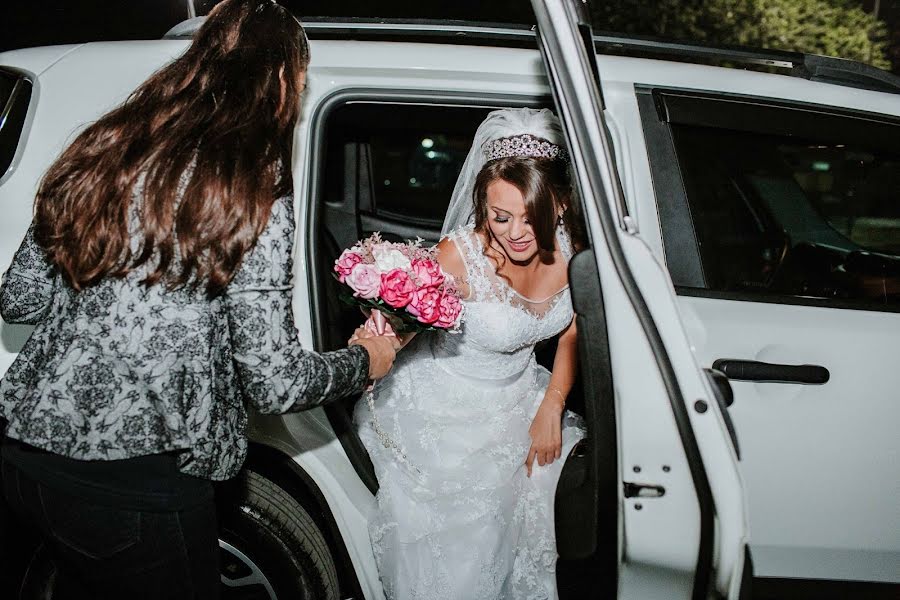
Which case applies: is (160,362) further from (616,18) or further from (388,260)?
(616,18)

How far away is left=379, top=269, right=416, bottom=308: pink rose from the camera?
176 cm

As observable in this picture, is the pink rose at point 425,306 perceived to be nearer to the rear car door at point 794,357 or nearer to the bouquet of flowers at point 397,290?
the bouquet of flowers at point 397,290

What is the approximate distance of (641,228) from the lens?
1.78 metres

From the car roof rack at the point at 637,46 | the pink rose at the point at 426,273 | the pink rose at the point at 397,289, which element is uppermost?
the car roof rack at the point at 637,46

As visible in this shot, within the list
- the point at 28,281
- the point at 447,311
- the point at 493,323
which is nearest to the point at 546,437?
the point at 493,323

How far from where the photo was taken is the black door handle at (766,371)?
1727 mm

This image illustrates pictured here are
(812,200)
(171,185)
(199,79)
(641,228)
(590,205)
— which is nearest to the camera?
(171,185)

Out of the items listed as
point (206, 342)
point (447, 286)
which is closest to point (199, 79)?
point (206, 342)

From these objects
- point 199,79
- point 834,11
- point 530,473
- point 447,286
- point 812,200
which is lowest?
point 530,473

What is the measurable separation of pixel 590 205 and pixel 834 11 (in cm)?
1560

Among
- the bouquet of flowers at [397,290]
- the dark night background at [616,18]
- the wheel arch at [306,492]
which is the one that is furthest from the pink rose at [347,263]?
the dark night background at [616,18]

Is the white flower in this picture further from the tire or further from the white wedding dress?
the tire

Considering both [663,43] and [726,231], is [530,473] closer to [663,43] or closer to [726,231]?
[726,231]

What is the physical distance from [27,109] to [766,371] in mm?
1938
